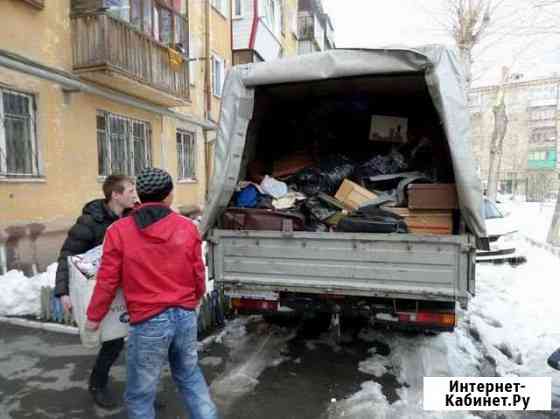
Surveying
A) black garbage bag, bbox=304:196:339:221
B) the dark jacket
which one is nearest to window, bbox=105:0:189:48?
black garbage bag, bbox=304:196:339:221

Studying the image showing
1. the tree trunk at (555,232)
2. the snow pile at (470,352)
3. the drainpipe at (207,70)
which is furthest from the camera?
the drainpipe at (207,70)

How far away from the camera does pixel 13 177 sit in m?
6.83

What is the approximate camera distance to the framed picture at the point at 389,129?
215 inches

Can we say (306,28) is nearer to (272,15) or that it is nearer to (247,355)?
(272,15)

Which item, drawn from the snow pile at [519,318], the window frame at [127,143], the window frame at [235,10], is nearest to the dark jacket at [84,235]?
the snow pile at [519,318]

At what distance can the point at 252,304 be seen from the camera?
12.9 ft

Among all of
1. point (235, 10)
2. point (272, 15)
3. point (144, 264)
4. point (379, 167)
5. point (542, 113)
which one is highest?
point (542, 113)

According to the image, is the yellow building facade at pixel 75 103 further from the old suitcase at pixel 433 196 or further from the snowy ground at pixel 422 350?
the old suitcase at pixel 433 196

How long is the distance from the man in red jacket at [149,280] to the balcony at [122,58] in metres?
6.85

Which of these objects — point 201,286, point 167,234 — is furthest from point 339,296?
point 167,234

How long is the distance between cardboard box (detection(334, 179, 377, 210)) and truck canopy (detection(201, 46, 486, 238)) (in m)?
A: 1.09

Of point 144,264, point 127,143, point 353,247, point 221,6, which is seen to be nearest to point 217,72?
point 221,6

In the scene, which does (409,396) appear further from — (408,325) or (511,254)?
(511,254)

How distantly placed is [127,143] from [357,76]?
7695mm
